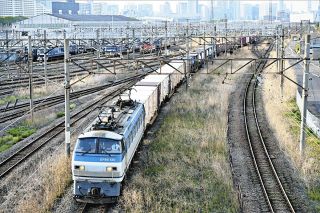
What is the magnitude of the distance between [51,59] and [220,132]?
4122cm

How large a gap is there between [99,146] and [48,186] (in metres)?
2.56

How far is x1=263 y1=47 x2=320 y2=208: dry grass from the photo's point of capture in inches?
709

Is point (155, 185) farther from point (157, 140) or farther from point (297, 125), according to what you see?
point (297, 125)

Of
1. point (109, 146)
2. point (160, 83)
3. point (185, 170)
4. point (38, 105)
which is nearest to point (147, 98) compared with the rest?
point (185, 170)

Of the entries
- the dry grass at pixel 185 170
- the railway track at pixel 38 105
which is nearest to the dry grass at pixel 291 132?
the dry grass at pixel 185 170

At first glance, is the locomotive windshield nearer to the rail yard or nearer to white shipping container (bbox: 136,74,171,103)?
Answer: the rail yard

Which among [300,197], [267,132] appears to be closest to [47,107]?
[267,132]

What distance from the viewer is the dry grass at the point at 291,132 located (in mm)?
18000

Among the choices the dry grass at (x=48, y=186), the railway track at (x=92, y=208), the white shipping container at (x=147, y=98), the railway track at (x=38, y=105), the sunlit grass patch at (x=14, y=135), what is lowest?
the railway track at (x=92, y=208)

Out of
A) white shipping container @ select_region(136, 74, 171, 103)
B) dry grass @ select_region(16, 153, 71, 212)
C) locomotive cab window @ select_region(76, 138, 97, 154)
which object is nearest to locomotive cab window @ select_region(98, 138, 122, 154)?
locomotive cab window @ select_region(76, 138, 97, 154)

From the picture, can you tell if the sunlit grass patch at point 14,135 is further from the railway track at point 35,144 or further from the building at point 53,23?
the building at point 53,23

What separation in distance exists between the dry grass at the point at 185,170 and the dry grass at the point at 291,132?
113 inches

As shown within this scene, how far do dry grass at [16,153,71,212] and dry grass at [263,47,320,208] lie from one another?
8726 mm

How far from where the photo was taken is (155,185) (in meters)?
16.8
